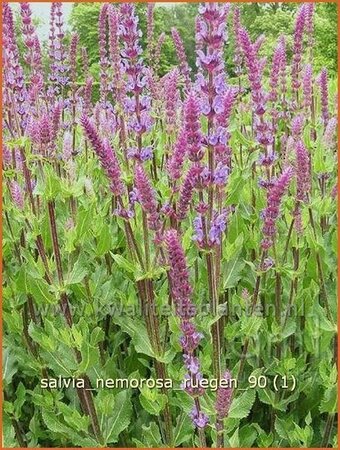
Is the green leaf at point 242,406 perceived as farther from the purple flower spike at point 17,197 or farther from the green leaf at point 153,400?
the purple flower spike at point 17,197

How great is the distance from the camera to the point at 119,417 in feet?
11.8

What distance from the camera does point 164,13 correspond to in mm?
27781

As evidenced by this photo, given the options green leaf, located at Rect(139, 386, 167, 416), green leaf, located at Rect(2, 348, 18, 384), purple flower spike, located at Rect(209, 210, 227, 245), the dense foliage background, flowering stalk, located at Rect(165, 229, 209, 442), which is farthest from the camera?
the dense foliage background

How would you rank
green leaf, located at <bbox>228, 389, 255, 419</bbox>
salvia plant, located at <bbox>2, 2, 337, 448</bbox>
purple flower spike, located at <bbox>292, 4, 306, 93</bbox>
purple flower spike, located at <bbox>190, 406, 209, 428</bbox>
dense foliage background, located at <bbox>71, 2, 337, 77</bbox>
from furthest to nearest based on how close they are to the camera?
dense foliage background, located at <bbox>71, 2, 337, 77</bbox> → purple flower spike, located at <bbox>292, 4, 306, 93</bbox> → green leaf, located at <bbox>228, 389, 255, 419</bbox> → salvia plant, located at <bbox>2, 2, 337, 448</bbox> → purple flower spike, located at <bbox>190, 406, 209, 428</bbox>

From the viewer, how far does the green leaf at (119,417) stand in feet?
11.7

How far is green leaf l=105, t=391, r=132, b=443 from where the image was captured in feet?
11.7

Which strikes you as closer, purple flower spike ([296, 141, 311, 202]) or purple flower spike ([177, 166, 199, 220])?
purple flower spike ([177, 166, 199, 220])

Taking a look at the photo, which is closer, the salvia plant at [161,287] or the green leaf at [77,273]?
the salvia plant at [161,287]

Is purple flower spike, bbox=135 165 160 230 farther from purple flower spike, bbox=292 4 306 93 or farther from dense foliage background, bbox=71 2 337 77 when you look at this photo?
dense foliage background, bbox=71 2 337 77

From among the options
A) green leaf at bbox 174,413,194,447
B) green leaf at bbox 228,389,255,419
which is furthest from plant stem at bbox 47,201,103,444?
green leaf at bbox 228,389,255,419

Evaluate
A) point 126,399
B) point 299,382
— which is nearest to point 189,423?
point 126,399

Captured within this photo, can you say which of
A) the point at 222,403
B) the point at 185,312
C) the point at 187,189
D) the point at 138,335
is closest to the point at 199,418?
the point at 222,403

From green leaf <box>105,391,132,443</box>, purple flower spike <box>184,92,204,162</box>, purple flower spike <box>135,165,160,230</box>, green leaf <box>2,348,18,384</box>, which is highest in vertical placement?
purple flower spike <box>184,92,204,162</box>

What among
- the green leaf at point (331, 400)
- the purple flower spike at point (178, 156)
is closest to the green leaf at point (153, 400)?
the green leaf at point (331, 400)
